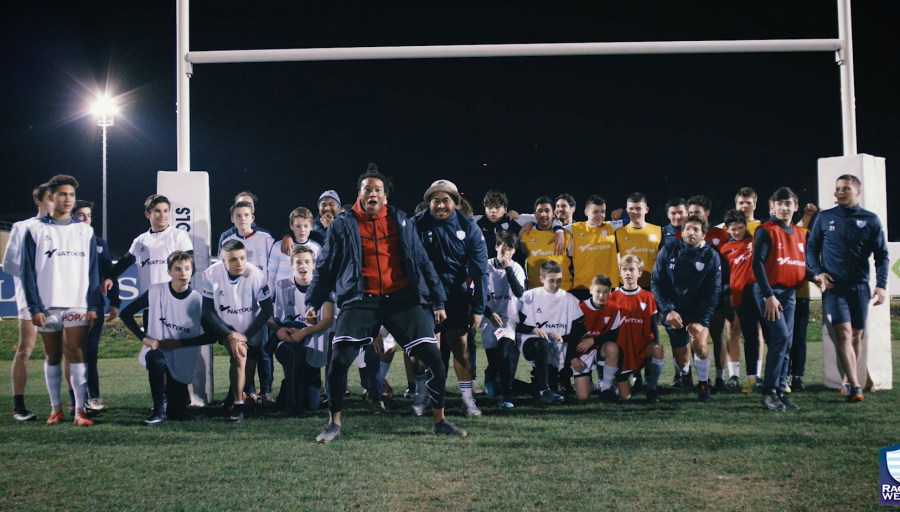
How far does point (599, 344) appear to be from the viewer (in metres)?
5.95

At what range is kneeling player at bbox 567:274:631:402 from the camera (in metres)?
5.85

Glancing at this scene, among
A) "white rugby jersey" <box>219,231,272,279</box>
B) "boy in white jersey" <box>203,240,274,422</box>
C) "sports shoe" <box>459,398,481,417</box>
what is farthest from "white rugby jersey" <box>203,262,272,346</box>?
"sports shoe" <box>459,398,481,417</box>

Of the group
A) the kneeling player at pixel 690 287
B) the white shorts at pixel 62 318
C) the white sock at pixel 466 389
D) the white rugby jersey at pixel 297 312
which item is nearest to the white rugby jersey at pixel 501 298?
the white sock at pixel 466 389

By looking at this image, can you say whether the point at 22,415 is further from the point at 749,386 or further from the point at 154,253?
the point at 749,386

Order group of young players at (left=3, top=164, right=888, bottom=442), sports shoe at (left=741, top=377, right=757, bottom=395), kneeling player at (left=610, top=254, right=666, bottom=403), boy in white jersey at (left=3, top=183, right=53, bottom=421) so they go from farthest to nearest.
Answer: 1. sports shoe at (left=741, top=377, right=757, bottom=395)
2. kneeling player at (left=610, top=254, right=666, bottom=403)
3. boy in white jersey at (left=3, top=183, right=53, bottom=421)
4. group of young players at (left=3, top=164, right=888, bottom=442)

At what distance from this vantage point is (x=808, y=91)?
21.0m

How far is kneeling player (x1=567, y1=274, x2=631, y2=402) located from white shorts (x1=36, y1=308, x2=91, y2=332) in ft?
13.7

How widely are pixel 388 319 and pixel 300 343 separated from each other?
1.32 metres

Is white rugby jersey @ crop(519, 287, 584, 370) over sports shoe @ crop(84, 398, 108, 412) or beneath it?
over

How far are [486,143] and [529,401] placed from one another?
796 inches

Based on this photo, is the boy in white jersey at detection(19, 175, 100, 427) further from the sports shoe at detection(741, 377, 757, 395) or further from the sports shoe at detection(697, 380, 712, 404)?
the sports shoe at detection(741, 377, 757, 395)

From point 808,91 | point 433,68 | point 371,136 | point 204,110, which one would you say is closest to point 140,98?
point 204,110

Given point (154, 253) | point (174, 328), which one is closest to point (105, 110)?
point (154, 253)

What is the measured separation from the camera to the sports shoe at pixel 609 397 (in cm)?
578
